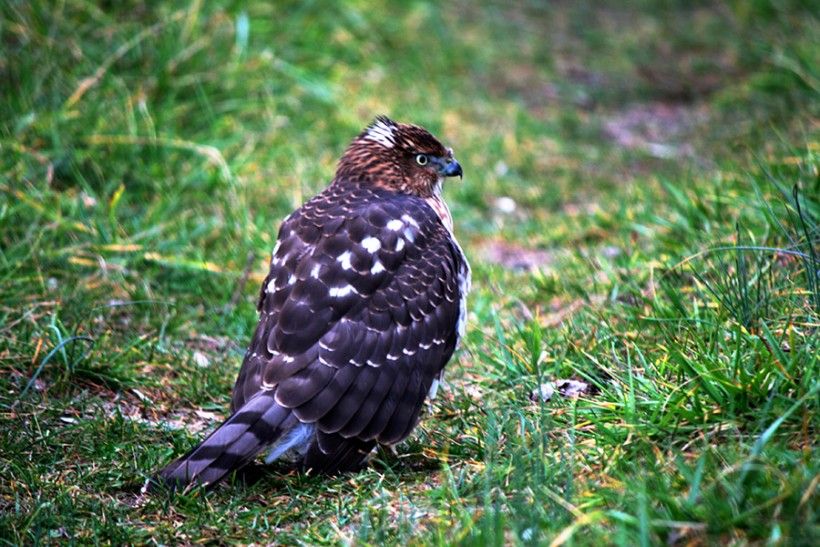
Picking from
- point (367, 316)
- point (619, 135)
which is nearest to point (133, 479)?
point (367, 316)

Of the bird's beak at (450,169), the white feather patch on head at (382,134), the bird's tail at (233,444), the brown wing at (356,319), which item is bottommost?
the bird's tail at (233,444)

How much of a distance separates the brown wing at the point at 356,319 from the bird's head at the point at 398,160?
0.44 metres

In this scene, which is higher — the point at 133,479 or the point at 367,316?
the point at 367,316

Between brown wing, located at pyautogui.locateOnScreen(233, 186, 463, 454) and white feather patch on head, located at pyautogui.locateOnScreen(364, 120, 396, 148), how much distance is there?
56 centimetres

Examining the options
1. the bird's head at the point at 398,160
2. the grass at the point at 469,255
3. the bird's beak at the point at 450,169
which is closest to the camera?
the grass at the point at 469,255

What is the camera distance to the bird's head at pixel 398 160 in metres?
5.42

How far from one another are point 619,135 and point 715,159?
4.67ft

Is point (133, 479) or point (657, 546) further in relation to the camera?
point (133, 479)

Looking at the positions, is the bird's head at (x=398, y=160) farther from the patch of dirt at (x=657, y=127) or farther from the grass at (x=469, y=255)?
the patch of dirt at (x=657, y=127)

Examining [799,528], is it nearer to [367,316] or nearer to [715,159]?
[367,316]

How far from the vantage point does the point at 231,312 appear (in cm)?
582

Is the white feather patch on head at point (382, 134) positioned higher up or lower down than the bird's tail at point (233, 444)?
higher up

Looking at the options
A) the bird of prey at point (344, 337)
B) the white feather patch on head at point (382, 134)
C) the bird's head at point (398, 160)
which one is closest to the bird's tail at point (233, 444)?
the bird of prey at point (344, 337)

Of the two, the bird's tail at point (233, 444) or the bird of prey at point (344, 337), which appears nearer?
the bird's tail at point (233, 444)
